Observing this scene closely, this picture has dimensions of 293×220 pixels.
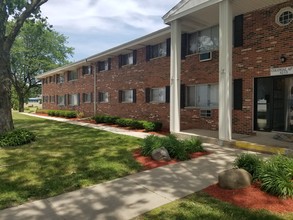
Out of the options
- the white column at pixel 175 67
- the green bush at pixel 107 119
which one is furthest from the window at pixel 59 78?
the white column at pixel 175 67

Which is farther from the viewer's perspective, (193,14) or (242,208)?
(193,14)

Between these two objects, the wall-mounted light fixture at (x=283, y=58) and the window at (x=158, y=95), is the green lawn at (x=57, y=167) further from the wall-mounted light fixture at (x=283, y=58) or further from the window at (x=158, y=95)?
the wall-mounted light fixture at (x=283, y=58)

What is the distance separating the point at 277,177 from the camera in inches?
209

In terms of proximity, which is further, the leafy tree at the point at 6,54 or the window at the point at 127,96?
the window at the point at 127,96

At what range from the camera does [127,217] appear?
178 inches

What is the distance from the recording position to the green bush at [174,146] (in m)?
8.42

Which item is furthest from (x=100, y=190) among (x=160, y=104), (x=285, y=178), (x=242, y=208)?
(x=160, y=104)

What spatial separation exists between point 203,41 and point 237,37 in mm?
2283

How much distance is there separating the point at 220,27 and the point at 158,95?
24.5ft

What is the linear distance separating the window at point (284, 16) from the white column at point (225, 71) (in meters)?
2.01

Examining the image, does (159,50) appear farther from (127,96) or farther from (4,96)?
(4,96)

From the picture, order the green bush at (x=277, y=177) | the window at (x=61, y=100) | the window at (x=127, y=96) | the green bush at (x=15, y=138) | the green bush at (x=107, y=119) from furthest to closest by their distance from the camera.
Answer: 1. the window at (x=61, y=100)
2. the green bush at (x=107, y=119)
3. the window at (x=127, y=96)
4. the green bush at (x=15, y=138)
5. the green bush at (x=277, y=177)

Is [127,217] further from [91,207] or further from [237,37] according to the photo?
[237,37]

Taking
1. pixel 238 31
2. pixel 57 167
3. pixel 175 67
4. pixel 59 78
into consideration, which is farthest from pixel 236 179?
pixel 59 78
